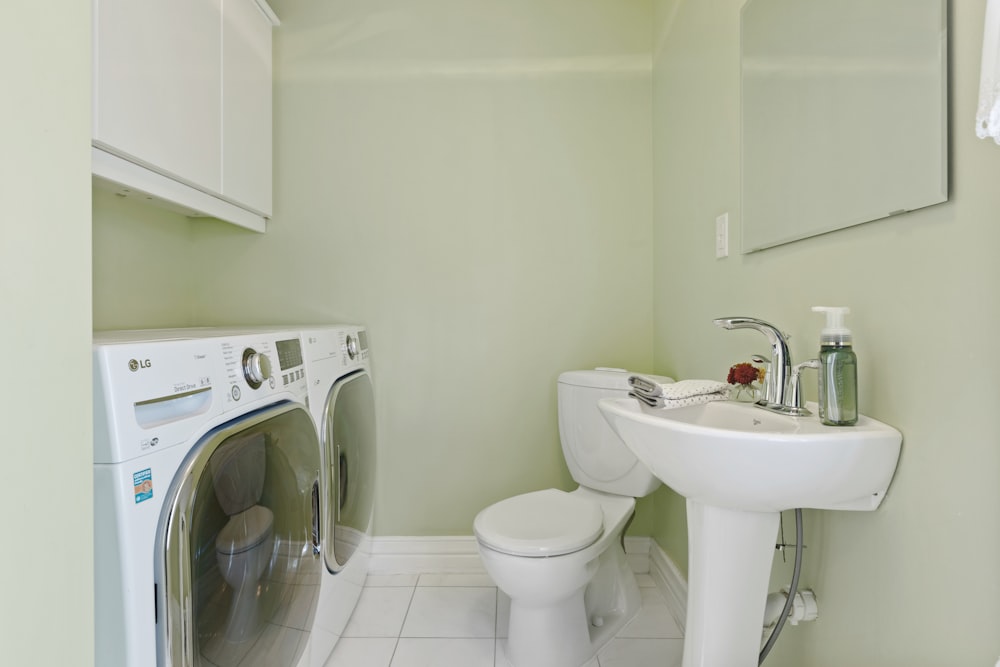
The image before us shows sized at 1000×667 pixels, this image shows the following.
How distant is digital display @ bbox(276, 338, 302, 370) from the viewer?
118 centimetres

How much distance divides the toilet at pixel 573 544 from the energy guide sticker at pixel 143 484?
0.87 m

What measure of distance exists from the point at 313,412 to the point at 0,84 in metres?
0.97

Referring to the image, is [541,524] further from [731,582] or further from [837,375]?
[837,375]

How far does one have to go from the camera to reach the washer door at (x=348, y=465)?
145 centimetres

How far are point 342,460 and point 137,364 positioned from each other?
3.05 feet

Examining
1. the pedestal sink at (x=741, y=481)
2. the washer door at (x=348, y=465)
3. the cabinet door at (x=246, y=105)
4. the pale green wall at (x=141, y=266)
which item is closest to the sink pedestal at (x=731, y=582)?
the pedestal sink at (x=741, y=481)

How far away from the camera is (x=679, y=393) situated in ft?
3.35

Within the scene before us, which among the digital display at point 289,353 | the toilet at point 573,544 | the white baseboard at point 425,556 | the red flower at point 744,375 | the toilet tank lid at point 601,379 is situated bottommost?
the white baseboard at point 425,556

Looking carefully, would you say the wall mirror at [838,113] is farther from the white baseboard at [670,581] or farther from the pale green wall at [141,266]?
the pale green wall at [141,266]

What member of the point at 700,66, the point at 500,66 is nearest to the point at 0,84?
the point at 700,66

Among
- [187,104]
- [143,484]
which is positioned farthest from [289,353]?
[187,104]

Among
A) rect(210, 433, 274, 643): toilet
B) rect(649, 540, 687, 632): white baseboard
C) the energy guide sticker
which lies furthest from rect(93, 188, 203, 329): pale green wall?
rect(649, 540, 687, 632): white baseboard

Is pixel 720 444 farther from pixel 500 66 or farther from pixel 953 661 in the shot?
pixel 500 66

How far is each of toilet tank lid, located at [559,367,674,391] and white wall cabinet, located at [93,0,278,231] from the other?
1325mm
